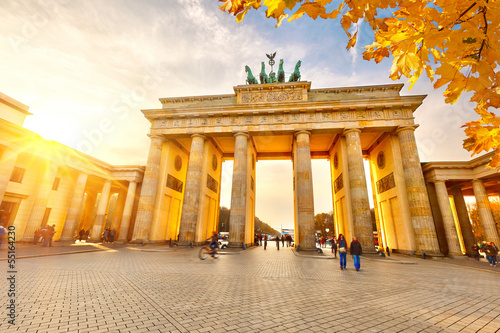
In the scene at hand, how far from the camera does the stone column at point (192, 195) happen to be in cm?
1958

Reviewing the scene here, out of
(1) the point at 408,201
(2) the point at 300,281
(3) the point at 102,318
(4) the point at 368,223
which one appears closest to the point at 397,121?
(1) the point at 408,201

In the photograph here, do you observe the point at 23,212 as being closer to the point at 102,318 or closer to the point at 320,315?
the point at 102,318

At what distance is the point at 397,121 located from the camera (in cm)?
1972

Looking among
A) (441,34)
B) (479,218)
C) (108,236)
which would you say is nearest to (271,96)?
(441,34)

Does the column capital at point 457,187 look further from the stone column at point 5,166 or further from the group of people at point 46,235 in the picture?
the stone column at point 5,166

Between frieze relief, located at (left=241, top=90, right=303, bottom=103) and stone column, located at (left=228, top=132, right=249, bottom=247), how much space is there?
4.55 meters

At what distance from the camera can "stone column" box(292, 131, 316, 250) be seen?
17719 millimetres

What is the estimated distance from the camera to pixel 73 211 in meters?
22.3

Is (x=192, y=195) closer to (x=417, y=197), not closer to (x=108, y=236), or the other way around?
(x=108, y=236)

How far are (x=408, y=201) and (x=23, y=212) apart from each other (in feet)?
121

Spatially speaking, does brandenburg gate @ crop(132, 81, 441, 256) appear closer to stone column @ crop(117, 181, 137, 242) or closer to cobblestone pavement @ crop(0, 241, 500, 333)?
stone column @ crop(117, 181, 137, 242)

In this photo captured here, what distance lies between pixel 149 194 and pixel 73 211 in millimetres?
9198

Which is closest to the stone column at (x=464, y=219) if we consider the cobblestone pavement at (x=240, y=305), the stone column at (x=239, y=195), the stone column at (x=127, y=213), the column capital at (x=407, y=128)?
the column capital at (x=407, y=128)

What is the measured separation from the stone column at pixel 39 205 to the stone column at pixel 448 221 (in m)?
37.1
